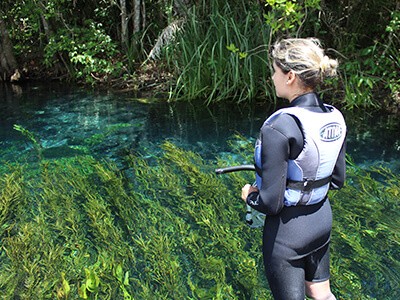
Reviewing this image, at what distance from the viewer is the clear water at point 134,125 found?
212 inches

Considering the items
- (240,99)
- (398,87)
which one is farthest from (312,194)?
(240,99)

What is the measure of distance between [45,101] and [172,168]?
417 centimetres

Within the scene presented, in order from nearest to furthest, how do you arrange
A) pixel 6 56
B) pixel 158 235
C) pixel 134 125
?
1. pixel 158 235
2. pixel 134 125
3. pixel 6 56

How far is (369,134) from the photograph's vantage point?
18.9ft

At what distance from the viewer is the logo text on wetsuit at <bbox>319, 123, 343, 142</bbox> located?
1772 mm

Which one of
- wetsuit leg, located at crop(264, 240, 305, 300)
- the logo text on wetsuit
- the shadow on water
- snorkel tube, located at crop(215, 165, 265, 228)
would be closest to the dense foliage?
the shadow on water

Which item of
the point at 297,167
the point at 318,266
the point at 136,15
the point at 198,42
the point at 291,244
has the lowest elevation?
the point at 198,42

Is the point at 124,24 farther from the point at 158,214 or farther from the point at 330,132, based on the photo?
the point at 330,132

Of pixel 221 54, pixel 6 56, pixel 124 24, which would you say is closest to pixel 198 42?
pixel 221 54

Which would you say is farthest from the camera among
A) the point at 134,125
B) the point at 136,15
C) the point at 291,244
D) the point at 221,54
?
the point at 136,15

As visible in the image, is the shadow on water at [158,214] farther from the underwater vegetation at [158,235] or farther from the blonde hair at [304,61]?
the blonde hair at [304,61]

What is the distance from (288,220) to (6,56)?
354 inches

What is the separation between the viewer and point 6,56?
9.52 meters

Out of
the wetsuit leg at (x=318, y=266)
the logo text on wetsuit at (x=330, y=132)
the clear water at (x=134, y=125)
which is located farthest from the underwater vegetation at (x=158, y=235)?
the logo text on wetsuit at (x=330, y=132)
